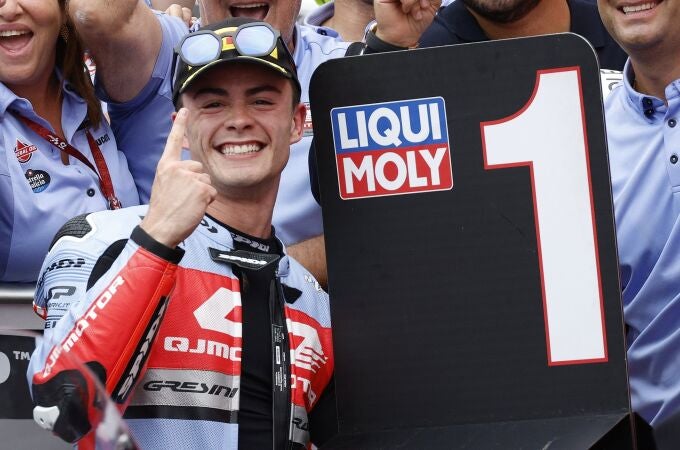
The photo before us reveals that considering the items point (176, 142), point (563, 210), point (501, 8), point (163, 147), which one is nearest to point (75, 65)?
point (163, 147)

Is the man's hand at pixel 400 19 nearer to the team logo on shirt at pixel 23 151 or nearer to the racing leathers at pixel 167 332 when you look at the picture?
the racing leathers at pixel 167 332

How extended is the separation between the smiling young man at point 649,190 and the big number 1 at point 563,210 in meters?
0.35

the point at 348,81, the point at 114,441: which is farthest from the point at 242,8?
the point at 114,441

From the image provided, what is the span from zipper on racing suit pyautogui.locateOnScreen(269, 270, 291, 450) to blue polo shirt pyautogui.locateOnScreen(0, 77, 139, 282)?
2.97 ft

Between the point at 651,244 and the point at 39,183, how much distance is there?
1666 mm

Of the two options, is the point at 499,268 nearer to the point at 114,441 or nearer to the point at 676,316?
the point at 676,316

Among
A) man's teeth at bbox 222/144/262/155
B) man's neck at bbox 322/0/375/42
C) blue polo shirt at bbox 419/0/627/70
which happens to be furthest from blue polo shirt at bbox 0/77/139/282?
man's neck at bbox 322/0/375/42

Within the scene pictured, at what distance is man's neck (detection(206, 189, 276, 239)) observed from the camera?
2.86 m

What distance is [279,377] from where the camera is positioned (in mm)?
2658

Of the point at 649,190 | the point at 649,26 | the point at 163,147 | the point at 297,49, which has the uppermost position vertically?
the point at 297,49

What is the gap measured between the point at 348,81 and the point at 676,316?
962 millimetres

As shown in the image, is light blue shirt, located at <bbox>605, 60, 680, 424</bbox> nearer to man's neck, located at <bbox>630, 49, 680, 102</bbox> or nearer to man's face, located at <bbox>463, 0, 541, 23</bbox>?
man's neck, located at <bbox>630, 49, 680, 102</bbox>

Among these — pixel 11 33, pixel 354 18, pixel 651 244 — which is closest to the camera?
pixel 651 244

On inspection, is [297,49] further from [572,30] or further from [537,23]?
[572,30]
